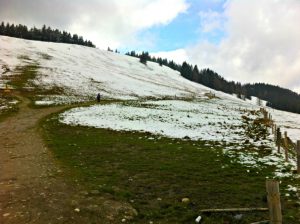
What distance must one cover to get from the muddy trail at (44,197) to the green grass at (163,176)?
27.2 inches

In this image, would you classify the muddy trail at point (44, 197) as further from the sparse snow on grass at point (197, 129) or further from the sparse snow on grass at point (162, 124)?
the sparse snow on grass at point (162, 124)

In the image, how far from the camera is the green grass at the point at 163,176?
13.0 metres

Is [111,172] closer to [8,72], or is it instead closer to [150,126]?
[150,126]

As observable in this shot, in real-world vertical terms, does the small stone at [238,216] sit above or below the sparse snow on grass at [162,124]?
below

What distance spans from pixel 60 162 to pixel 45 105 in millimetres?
36442

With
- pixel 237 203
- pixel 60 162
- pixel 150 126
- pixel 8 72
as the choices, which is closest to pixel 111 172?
pixel 60 162

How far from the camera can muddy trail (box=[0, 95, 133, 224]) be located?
11789 millimetres

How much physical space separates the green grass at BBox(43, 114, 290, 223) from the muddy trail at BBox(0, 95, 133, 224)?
69 cm

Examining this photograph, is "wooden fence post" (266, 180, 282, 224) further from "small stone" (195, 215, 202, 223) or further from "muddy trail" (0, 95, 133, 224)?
"muddy trail" (0, 95, 133, 224)

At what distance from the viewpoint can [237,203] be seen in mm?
13258

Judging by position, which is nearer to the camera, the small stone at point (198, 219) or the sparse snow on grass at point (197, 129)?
the small stone at point (198, 219)

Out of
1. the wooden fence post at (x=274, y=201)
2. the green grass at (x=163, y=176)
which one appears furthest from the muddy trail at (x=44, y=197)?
the wooden fence post at (x=274, y=201)

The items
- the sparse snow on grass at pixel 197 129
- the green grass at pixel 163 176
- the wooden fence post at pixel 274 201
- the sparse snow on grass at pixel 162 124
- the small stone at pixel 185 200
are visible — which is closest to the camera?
the wooden fence post at pixel 274 201

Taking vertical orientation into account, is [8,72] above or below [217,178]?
above
